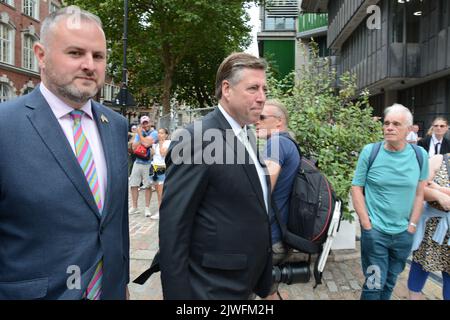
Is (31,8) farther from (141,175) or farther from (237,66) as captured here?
(237,66)

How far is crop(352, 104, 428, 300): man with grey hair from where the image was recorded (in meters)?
3.28

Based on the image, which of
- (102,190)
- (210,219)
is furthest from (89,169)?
(210,219)

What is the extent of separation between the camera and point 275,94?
592 cm

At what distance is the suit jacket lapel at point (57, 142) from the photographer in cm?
160

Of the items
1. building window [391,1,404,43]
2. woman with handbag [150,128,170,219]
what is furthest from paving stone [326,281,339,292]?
building window [391,1,404,43]

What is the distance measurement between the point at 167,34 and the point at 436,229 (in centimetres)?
2310

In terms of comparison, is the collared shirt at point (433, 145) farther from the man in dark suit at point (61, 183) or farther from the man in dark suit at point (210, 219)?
the man in dark suit at point (61, 183)

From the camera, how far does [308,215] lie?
3.10 metres

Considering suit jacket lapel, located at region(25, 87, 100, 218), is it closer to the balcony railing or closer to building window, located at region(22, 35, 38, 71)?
building window, located at region(22, 35, 38, 71)

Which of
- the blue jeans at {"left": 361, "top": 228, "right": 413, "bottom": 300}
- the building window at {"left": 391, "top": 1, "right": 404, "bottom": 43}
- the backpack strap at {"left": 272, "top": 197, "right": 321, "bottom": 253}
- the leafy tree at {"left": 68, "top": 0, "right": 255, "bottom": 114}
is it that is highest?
the leafy tree at {"left": 68, "top": 0, "right": 255, "bottom": 114}

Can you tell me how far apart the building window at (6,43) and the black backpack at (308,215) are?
31.1m

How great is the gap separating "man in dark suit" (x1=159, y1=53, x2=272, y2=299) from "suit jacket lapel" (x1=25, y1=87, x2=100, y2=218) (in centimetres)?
42

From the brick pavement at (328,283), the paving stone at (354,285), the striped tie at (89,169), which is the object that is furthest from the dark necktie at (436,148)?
the striped tie at (89,169)
